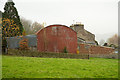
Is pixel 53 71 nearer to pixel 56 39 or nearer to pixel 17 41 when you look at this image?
pixel 17 41

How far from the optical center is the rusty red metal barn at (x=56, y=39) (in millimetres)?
28828

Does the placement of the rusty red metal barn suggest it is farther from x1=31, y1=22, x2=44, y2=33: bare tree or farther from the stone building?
x1=31, y1=22, x2=44, y2=33: bare tree

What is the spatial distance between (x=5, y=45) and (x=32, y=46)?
4.73 meters

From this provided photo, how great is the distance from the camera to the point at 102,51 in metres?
36.4

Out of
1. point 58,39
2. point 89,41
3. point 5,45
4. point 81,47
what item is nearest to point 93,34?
point 89,41

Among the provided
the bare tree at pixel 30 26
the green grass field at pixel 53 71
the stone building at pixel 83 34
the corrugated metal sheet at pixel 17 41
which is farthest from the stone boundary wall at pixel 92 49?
the green grass field at pixel 53 71

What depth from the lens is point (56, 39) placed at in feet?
98.8

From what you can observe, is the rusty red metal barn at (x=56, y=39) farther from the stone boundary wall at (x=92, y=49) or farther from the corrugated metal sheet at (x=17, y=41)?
the stone boundary wall at (x=92, y=49)

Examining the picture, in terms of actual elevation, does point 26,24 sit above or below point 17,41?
above

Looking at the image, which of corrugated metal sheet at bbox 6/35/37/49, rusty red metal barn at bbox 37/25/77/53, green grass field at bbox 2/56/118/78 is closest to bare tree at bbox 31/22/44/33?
rusty red metal barn at bbox 37/25/77/53

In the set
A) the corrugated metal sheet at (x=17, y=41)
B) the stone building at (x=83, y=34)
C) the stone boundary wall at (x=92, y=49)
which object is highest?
the stone building at (x=83, y=34)

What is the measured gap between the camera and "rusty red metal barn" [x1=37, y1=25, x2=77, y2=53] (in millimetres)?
28828

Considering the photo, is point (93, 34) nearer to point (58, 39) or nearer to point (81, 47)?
point (81, 47)

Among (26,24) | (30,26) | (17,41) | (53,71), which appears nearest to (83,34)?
(30,26)
